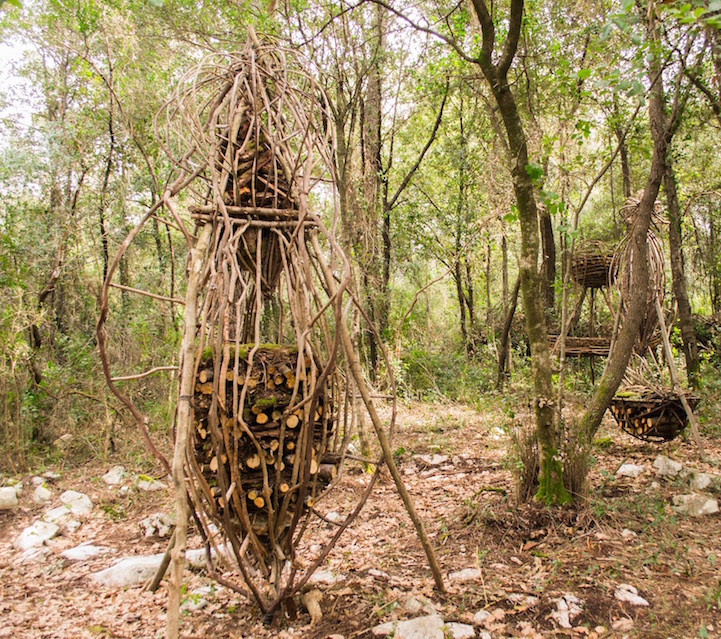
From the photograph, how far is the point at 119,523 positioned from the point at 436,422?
3.91 metres

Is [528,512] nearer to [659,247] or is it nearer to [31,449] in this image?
[659,247]

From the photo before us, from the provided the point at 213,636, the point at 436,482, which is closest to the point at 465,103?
the point at 436,482

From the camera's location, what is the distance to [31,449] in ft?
17.8

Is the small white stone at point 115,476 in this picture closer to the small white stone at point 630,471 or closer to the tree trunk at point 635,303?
the tree trunk at point 635,303

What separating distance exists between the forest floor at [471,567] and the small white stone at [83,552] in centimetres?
5

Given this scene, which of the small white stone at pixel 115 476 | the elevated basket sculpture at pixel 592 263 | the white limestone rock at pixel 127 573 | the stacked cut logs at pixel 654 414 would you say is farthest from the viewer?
the elevated basket sculpture at pixel 592 263

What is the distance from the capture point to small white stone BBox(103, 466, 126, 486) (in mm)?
4844

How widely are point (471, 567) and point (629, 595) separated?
2.67ft

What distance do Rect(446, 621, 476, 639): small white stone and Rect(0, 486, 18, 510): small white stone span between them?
12.4 feet

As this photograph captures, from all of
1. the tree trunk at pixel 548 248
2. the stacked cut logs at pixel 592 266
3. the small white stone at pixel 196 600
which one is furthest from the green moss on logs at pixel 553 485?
the tree trunk at pixel 548 248

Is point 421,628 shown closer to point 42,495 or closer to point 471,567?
point 471,567

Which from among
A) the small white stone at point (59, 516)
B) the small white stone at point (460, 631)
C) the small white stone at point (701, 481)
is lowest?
the small white stone at point (59, 516)

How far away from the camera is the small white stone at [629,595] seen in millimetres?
2410

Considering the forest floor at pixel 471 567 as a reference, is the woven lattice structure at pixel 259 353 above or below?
above
